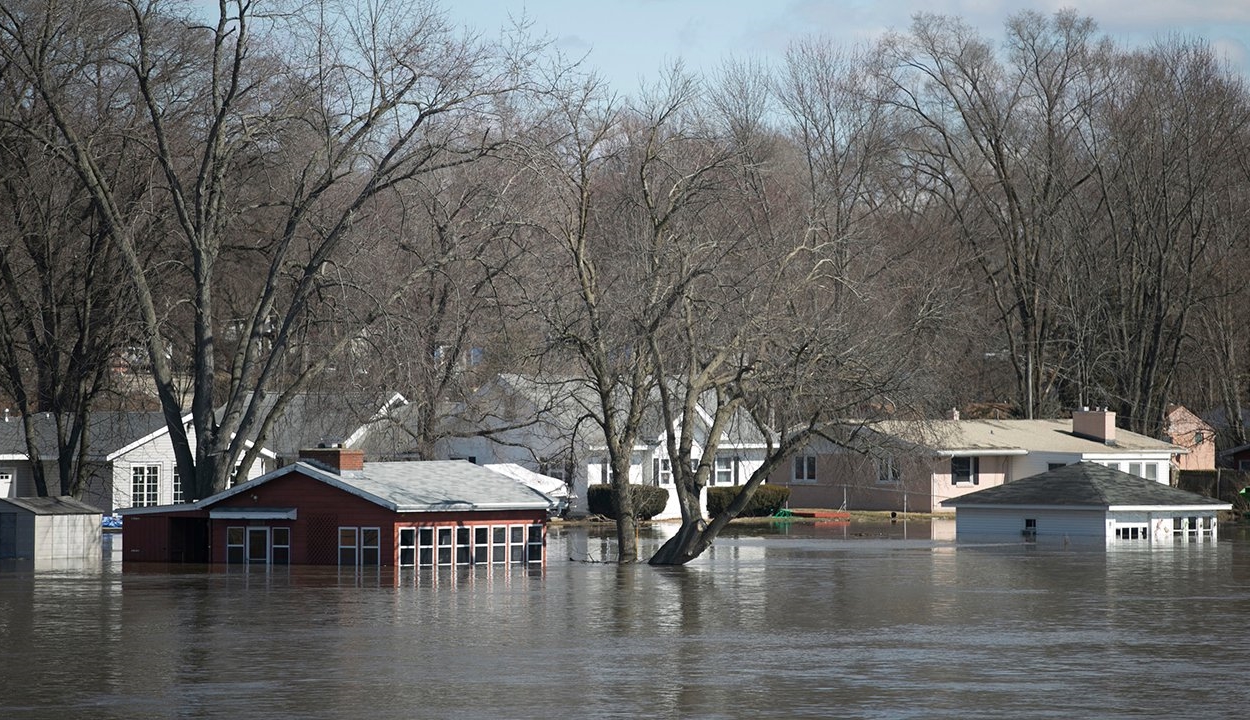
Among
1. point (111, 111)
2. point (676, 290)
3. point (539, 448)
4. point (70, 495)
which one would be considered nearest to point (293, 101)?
point (111, 111)

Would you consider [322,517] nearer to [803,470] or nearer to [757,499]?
[757,499]

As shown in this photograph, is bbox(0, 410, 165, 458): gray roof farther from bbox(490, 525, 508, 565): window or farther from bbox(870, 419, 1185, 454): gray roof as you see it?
bbox(870, 419, 1185, 454): gray roof

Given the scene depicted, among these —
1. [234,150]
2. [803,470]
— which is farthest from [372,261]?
[803,470]

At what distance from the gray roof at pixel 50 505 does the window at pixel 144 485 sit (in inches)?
508

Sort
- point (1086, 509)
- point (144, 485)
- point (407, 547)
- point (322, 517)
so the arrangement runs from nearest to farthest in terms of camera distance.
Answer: point (407, 547)
point (322, 517)
point (1086, 509)
point (144, 485)

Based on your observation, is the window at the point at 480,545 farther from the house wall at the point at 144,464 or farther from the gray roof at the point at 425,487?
the house wall at the point at 144,464

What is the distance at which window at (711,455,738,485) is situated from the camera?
7706 cm

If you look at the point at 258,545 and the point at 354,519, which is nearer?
the point at 354,519

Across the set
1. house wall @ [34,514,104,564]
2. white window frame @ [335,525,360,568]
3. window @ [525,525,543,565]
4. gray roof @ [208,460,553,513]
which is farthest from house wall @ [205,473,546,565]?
house wall @ [34,514,104,564]

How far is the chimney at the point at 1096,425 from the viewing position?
79.5 m

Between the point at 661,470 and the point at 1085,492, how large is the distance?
18042 millimetres

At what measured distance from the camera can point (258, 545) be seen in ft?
165

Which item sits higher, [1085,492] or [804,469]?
[804,469]

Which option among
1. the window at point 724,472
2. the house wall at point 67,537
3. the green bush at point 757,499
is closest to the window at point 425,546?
the house wall at point 67,537
